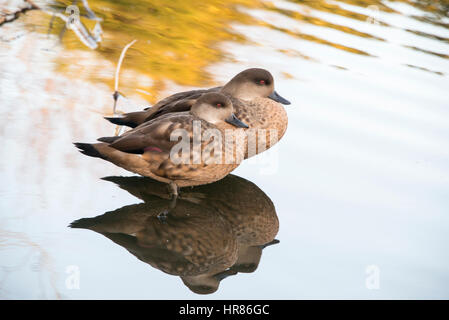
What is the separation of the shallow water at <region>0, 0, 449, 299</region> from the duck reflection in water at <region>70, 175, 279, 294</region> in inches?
2.3

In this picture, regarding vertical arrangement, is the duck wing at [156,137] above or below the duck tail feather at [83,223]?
above

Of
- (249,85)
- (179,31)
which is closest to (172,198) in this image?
(249,85)

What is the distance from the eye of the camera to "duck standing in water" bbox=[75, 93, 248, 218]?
4211 mm

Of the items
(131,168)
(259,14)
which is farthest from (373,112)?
(259,14)

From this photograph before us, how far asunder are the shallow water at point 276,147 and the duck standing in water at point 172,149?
0.69ft

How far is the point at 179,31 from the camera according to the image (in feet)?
27.3

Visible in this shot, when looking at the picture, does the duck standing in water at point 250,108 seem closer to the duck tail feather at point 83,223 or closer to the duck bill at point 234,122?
the duck bill at point 234,122

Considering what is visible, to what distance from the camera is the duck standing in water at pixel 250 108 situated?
16.1 ft

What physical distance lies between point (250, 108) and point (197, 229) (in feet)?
4.67

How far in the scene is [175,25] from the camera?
28.1ft

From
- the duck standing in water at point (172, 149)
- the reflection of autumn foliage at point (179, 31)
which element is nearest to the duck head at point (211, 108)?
the duck standing in water at point (172, 149)

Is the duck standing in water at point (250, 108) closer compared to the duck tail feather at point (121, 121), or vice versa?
the duck standing in water at point (250, 108)

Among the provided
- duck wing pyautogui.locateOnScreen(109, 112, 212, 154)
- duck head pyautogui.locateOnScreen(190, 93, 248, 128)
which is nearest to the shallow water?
duck wing pyautogui.locateOnScreen(109, 112, 212, 154)

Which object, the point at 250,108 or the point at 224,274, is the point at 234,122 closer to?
the point at 250,108
